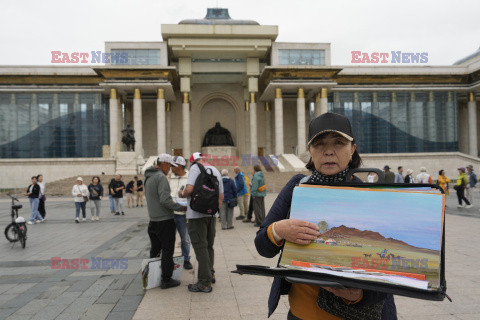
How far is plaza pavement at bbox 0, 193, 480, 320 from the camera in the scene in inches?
149

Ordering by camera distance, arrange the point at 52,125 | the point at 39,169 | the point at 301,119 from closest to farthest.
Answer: the point at 39,169, the point at 301,119, the point at 52,125

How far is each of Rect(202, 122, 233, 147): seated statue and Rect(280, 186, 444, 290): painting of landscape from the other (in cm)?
4022

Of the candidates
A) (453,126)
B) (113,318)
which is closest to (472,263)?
(113,318)

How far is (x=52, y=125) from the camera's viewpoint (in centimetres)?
3841

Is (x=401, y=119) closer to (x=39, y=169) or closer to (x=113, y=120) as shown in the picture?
(x=113, y=120)

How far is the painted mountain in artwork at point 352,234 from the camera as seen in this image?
125 cm

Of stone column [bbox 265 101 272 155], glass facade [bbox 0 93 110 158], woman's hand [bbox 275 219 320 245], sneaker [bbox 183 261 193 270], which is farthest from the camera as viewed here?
stone column [bbox 265 101 272 155]

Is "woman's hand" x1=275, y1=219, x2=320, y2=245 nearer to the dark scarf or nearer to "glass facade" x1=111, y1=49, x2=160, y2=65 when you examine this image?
the dark scarf

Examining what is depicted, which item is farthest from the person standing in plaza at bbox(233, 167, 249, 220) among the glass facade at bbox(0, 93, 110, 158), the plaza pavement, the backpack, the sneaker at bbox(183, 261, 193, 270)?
the glass facade at bbox(0, 93, 110, 158)

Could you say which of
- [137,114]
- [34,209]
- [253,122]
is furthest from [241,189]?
[253,122]

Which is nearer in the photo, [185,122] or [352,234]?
[352,234]

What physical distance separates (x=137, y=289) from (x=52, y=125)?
3973 cm

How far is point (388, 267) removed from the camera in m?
1.20

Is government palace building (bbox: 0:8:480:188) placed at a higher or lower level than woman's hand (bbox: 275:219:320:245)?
higher
